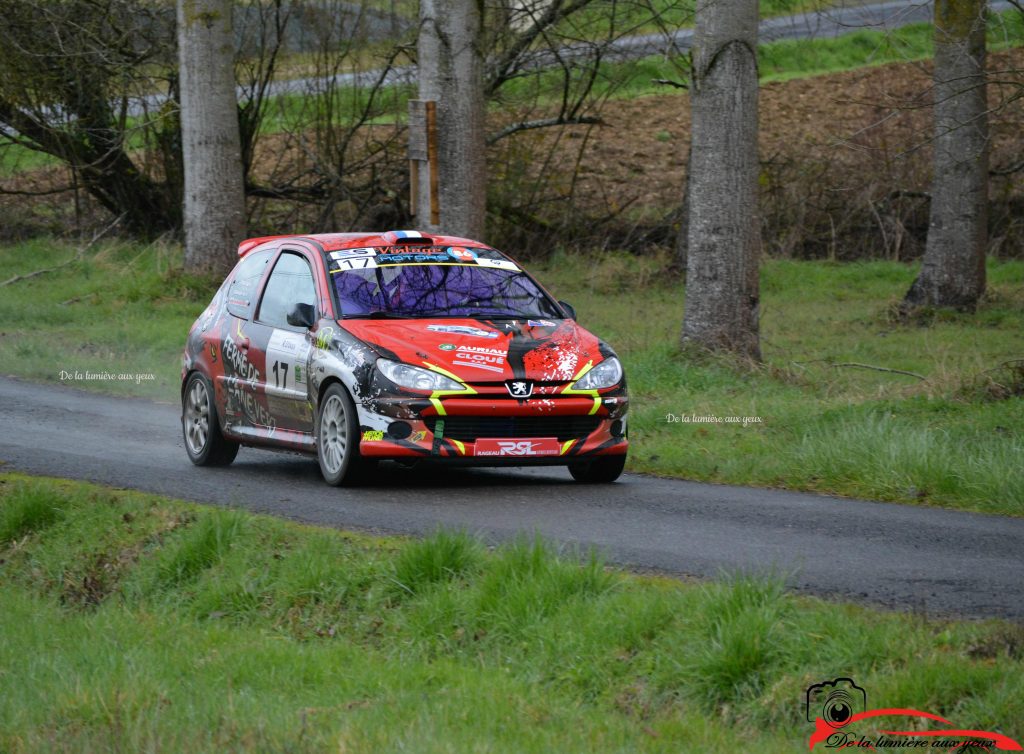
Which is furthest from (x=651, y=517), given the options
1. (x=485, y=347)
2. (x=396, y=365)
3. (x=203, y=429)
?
(x=203, y=429)

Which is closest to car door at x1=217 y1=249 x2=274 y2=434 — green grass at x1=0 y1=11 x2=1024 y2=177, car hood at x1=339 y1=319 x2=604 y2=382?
car hood at x1=339 y1=319 x2=604 y2=382

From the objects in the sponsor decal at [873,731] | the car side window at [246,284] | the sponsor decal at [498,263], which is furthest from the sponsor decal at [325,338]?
the sponsor decal at [873,731]

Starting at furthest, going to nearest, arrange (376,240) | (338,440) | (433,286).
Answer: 1. (376,240)
2. (433,286)
3. (338,440)

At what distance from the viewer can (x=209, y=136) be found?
72.2ft

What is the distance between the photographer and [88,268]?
83.3 ft

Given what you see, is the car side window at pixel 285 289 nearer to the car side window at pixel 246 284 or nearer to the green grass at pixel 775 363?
the car side window at pixel 246 284

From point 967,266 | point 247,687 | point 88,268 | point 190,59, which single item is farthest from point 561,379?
point 88,268

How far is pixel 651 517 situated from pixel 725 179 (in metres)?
6.93

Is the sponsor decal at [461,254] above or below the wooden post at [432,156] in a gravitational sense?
below

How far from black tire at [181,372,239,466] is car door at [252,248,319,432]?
31.1 inches

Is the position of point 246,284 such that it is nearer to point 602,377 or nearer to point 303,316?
point 303,316

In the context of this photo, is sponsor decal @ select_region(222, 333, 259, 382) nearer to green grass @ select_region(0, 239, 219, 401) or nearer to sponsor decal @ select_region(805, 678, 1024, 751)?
green grass @ select_region(0, 239, 219, 401)

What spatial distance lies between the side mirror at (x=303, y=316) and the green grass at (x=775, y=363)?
9.17 ft

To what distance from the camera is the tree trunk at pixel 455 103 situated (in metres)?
16.5
